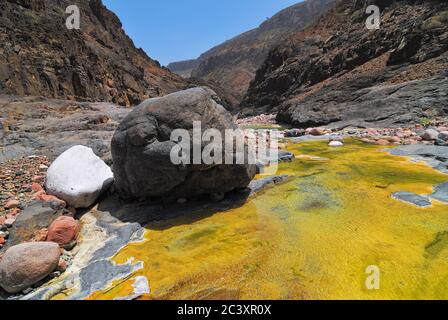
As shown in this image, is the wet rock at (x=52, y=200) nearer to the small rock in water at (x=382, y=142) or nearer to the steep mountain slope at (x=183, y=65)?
the small rock in water at (x=382, y=142)

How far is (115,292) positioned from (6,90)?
18.5 meters

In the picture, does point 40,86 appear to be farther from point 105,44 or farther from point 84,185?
point 105,44

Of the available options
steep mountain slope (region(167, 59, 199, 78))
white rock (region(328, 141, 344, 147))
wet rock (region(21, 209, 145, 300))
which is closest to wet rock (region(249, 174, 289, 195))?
wet rock (region(21, 209, 145, 300))

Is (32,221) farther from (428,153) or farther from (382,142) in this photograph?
(382,142)

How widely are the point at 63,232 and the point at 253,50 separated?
115816mm

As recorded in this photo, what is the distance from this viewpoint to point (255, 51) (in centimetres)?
11050

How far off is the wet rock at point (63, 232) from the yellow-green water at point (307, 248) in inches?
29.7

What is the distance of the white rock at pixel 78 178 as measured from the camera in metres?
4.96

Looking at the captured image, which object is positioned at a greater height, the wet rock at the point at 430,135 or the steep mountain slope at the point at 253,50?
the steep mountain slope at the point at 253,50

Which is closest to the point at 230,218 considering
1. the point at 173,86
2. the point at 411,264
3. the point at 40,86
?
the point at 411,264

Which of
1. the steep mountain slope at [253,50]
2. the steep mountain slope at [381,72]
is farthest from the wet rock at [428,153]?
the steep mountain slope at [253,50]

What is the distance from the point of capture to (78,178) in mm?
5145

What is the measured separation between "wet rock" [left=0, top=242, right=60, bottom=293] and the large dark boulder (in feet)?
5.78

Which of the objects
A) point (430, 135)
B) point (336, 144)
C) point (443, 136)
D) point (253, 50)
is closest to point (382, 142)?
point (430, 135)
